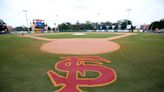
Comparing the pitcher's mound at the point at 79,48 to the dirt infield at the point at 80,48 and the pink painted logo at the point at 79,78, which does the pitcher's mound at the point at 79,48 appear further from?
the pink painted logo at the point at 79,78

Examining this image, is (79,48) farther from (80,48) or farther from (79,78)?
(79,78)

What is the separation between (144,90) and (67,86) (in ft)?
8.05

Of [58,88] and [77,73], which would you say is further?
[77,73]

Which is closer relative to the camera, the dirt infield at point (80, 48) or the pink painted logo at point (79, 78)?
the pink painted logo at point (79, 78)

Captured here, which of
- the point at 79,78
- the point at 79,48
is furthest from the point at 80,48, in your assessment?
the point at 79,78

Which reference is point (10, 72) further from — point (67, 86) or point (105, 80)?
point (105, 80)

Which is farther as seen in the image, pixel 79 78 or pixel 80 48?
pixel 80 48

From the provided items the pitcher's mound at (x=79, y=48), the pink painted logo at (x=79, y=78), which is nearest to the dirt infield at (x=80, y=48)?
the pitcher's mound at (x=79, y=48)

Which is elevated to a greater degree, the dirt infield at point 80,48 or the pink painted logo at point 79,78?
the dirt infield at point 80,48

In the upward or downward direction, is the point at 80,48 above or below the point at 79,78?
above

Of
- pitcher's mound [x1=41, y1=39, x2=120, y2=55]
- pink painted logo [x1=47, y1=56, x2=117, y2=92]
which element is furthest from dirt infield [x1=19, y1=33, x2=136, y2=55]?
pink painted logo [x1=47, y1=56, x2=117, y2=92]

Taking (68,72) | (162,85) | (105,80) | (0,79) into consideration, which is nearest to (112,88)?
(105,80)

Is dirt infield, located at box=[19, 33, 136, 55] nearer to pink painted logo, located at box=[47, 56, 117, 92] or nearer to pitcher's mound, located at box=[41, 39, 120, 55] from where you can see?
pitcher's mound, located at box=[41, 39, 120, 55]

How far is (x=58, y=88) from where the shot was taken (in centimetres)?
384
